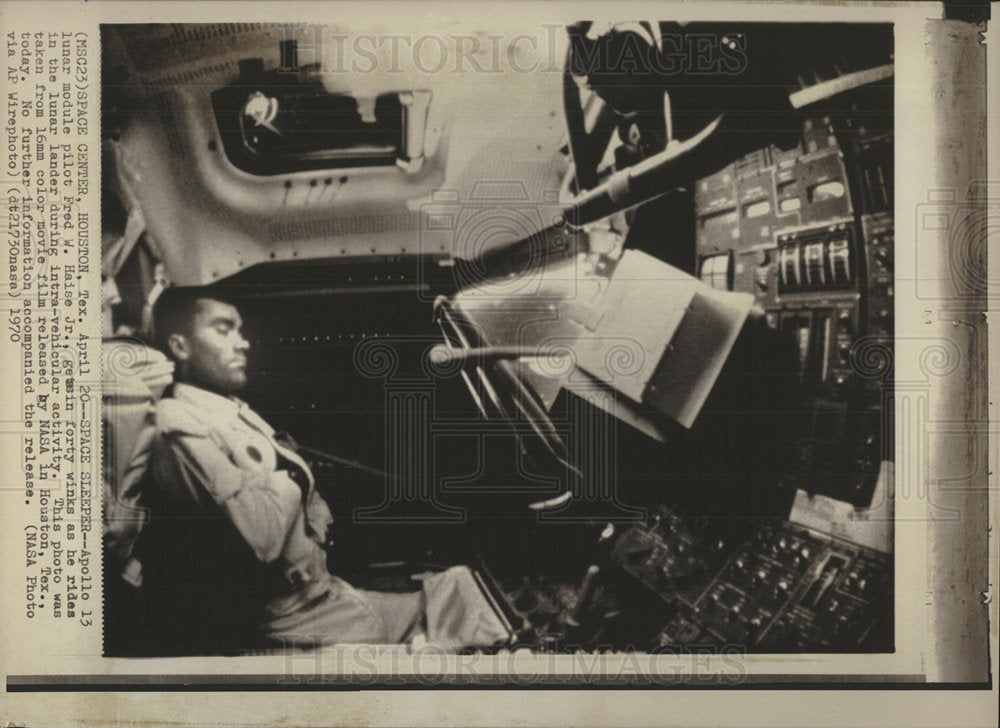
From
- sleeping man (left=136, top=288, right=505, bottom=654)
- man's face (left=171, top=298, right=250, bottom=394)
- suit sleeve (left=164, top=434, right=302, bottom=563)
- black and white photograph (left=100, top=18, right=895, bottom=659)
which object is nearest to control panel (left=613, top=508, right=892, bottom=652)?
black and white photograph (left=100, top=18, right=895, bottom=659)

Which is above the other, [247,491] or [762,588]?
[247,491]

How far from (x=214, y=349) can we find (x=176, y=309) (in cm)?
9

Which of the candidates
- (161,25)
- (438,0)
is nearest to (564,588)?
(438,0)

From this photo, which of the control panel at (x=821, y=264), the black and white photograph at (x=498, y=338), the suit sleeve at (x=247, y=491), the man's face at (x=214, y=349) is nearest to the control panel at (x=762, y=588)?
the black and white photograph at (x=498, y=338)

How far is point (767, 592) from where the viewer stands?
129 centimetres

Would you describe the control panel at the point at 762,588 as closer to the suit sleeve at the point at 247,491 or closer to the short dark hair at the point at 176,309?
the suit sleeve at the point at 247,491

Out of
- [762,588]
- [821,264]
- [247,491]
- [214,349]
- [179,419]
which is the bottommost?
[762,588]

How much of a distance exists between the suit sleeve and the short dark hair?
17cm

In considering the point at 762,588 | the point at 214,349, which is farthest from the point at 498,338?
the point at 762,588

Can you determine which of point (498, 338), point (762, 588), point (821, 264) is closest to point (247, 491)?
point (498, 338)

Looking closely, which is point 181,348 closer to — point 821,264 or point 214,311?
point 214,311

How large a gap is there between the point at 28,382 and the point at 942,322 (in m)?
1.54

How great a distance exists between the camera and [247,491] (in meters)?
1.29

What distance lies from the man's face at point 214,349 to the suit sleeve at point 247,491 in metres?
0.10
